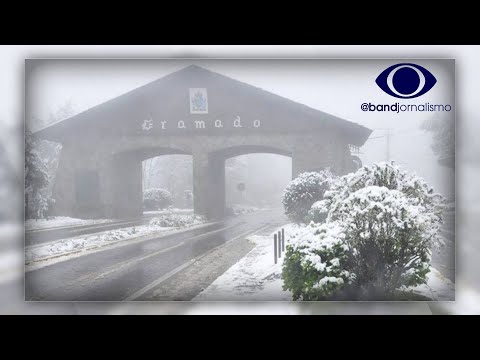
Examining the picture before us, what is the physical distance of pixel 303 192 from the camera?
7277mm

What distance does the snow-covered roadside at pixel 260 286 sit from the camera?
6.88 m

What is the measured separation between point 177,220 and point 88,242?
1782 mm

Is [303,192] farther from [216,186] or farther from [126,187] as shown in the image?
[126,187]

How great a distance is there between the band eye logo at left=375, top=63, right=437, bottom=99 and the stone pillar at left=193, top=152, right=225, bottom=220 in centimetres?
347

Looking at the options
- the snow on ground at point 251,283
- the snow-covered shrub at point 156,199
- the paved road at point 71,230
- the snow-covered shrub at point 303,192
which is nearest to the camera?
the snow on ground at point 251,283

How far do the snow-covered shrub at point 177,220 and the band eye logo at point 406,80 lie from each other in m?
4.48

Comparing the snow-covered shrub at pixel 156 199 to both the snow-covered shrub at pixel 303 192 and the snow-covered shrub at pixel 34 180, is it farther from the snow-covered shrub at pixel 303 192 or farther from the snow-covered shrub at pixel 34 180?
the snow-covered shrub at pixel 303 192

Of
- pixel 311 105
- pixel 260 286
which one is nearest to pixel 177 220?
pixel 260 286

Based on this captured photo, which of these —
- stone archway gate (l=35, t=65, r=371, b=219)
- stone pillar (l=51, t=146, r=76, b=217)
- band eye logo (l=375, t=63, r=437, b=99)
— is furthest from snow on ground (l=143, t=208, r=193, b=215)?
band eye logo (l=375, t=63, r=437, b=99)

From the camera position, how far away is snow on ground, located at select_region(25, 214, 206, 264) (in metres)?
7.05

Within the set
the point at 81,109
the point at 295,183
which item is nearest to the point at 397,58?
the point at 295,183

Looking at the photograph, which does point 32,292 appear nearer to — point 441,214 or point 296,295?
point 296,295

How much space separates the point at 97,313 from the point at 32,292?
4.41ft

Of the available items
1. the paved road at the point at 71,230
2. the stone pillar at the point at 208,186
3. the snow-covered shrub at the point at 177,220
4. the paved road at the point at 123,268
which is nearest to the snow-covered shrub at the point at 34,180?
the paved road at the point at 71,230
